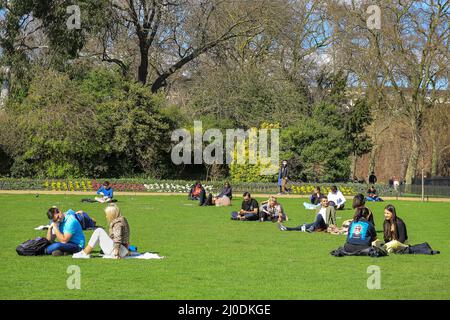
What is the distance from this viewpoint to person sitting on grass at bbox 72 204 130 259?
15.5 metres

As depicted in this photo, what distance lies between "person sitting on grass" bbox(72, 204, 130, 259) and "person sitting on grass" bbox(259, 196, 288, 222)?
34.9 ft

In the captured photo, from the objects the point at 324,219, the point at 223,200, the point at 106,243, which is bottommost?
the point at 106,243

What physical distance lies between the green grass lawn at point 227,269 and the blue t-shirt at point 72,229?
30.8 inches

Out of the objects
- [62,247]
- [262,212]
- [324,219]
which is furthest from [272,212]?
[62,247]

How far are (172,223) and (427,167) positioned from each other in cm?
5203

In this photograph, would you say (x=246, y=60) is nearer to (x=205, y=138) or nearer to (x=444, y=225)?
(x=205, y=138)

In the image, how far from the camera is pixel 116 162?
168 feet

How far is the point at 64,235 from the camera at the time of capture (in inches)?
630

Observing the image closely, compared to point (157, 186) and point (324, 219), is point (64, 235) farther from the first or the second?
point (157, 186)

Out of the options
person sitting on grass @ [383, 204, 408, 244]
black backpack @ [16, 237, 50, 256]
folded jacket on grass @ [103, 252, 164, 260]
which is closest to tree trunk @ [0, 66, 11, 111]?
black backpack @ [16, 237, 50, 256]

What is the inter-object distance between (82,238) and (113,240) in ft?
3.55

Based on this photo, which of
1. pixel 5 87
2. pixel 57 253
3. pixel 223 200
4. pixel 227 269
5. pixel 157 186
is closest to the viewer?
pixel 227 269

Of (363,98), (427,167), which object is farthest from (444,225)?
(427,167)

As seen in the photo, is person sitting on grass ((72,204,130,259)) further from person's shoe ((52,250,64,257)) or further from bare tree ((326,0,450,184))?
bare tree ((326,0,450,184))
